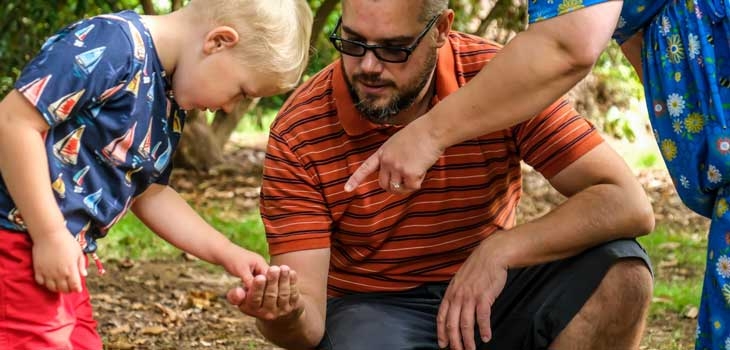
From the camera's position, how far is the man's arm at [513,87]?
2.47m

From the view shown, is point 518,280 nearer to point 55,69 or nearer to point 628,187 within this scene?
point 628,187

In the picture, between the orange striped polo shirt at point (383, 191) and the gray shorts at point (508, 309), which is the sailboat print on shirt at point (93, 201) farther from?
the gray shorts at point (508, 309)

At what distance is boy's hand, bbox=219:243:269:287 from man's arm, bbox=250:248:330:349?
11 centimetres

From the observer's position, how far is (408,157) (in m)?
2.74

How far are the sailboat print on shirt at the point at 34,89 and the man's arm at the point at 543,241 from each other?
1.18m

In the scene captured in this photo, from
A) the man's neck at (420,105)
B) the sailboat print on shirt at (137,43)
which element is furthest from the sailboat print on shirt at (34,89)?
the man's neck at (420,105)

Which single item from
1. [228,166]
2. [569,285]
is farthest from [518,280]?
[228,166]

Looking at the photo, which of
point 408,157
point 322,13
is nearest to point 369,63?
point 408,157

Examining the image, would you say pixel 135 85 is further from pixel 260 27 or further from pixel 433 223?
pixel 433 223

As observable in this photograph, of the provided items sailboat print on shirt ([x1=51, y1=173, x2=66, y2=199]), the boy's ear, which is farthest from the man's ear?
sailboat print on shirt ([x1=51, y1=173, x2=66, y2=199])

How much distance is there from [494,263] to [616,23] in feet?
3.01

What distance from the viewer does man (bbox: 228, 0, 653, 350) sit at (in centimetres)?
327

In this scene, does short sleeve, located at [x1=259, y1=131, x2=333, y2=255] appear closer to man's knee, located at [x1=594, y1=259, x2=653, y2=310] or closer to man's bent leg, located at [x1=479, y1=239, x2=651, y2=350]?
man's bent leg, located at [x1=479, y1=239, x2=651, y2=350]

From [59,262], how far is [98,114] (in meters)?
0.35
